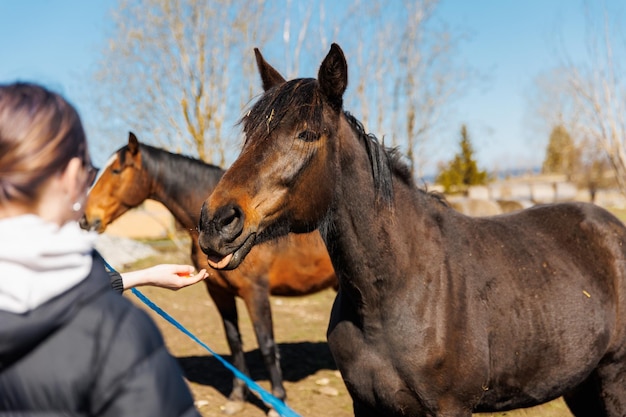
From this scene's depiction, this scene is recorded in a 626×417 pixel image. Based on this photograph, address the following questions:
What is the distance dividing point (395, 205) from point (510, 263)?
0.74m

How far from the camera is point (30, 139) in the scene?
104 centimetres

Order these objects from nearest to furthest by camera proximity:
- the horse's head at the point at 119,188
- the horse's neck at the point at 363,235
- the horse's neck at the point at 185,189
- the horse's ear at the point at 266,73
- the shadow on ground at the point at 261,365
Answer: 1. the horse's neck at the point at 363,235
2. the horse's ear at the point at 266,73
3. the horse's neck at the point at 185,189
4. the horse's head at the point at 119,188
5. the shadow on ground at the point at 261,365

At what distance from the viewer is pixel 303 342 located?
7496 mm

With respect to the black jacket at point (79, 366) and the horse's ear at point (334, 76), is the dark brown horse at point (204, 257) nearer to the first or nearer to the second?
the horse's ear at point (334, 76)

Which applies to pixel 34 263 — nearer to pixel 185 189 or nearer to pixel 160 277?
pixel 160 277

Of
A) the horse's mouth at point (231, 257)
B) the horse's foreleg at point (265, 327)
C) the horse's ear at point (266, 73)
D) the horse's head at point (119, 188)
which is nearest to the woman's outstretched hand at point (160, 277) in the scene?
the horse's mouth at point (231, 257)

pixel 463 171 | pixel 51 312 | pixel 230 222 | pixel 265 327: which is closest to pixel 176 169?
pixel 265 327

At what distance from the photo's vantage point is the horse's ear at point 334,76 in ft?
7.70

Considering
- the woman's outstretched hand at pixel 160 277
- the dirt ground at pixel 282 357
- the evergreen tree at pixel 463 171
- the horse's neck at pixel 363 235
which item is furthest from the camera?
the evergreen tree at pixel 463 171

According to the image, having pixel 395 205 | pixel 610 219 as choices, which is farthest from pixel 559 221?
pixel 395 205

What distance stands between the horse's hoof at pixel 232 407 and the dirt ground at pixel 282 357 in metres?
0.05

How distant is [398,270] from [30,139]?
1.84 metres

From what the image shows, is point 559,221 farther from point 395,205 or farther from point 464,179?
point 464,179

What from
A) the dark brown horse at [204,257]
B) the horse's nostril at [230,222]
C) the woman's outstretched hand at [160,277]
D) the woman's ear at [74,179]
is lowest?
the dark brown horse at [204,257]
